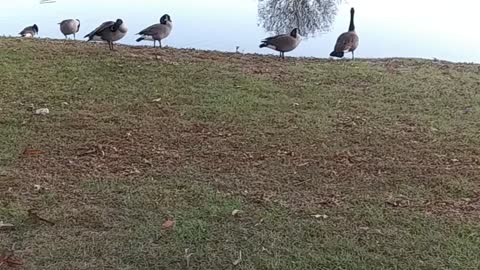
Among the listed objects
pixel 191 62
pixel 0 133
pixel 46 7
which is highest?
pixel 46 7

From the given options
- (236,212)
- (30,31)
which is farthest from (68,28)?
(236,212)

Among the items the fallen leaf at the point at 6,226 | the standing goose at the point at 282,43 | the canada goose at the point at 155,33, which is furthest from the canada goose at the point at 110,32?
the fallen leaf at the point at 6,226

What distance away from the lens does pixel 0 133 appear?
3.79 m

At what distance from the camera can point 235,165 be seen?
339 cm

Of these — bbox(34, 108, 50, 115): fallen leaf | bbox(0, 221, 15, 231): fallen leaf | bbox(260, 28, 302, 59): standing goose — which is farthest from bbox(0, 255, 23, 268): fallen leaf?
bbox(260, 28, 302, 59): standing goose

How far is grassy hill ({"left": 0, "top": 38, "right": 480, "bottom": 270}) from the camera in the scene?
254cm

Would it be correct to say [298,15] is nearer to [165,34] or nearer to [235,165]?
[165,34]

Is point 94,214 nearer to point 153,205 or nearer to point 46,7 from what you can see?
point 153,205

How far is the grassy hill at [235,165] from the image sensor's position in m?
A: 2.54

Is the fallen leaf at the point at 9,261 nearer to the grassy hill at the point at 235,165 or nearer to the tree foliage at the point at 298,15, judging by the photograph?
the grassy hill at the point at 235,165

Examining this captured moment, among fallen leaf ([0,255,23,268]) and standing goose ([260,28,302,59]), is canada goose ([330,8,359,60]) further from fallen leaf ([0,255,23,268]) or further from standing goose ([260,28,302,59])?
fallen leaf ([0,255,23,268])

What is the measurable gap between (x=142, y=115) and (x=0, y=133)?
2.91 ft

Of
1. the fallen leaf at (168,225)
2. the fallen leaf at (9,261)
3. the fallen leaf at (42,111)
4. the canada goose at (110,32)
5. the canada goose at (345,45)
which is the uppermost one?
the canada goose at (110,32)

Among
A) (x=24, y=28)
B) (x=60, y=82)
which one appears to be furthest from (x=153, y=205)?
(x=24, y=28)
